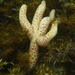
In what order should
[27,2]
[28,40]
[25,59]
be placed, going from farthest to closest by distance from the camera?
[27,2] → [28,40] → [25,59]

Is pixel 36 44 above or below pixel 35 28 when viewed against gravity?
below

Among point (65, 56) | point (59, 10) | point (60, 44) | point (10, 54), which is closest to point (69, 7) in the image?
point (59, 10)

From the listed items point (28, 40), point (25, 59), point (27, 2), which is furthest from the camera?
point (27, 2)

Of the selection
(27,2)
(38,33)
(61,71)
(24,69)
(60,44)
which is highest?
(27,2)

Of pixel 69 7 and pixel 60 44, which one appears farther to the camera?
pixel 69 7

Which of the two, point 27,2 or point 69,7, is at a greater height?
point 27,2

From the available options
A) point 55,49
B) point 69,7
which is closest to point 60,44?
point 55,49

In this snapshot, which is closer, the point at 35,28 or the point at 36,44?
the point at 36,44

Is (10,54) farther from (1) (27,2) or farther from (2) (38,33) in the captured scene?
(1) (27,2)
